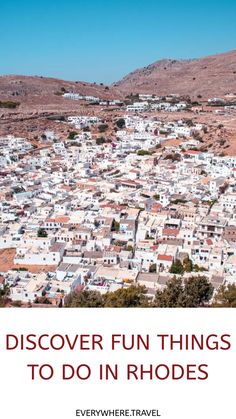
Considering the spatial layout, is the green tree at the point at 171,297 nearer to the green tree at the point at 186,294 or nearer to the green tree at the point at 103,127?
the green tree at the point at 186,294

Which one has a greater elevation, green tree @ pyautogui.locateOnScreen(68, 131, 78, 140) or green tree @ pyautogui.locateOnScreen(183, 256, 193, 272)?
green tree @ pyautogui.locateOnScreen(68, 131, 78, 140)

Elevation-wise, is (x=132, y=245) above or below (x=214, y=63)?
below

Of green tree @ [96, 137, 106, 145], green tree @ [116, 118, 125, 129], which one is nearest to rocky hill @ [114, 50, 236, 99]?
green tree @ [116, 118, 125, 129]

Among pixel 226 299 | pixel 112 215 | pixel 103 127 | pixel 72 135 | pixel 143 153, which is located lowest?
pixel 226 299

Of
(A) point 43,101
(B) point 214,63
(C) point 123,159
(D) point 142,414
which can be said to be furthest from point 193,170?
(B) point 214,63

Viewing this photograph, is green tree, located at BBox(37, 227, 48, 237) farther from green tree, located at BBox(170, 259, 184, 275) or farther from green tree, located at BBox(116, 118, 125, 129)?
green tree, located at BBox(116, 118, 125, 129)

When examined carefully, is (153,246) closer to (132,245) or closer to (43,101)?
(132,245)

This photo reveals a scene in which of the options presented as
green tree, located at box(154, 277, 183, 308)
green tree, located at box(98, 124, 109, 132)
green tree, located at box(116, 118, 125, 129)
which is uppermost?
green tree, located at box(116, 118, 125, 129)

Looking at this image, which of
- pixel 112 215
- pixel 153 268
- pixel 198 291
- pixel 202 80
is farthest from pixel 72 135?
pixel 202 80

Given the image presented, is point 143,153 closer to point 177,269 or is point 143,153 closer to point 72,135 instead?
point 72,135
